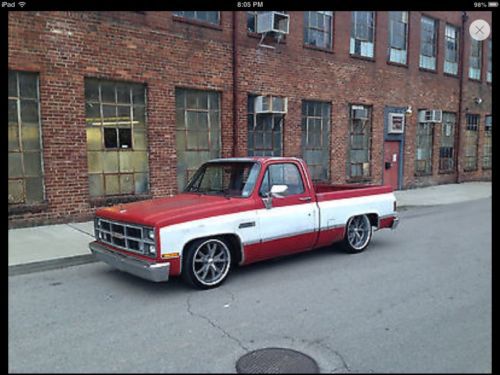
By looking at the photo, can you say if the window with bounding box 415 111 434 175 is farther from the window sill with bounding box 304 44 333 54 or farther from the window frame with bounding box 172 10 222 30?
the window frame with bounding box 172 10 222 30

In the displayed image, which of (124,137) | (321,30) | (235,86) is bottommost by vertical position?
(124,137)

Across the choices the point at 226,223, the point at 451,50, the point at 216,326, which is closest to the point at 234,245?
the point at 226,223

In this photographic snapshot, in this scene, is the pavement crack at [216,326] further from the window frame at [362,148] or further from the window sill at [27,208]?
the window frame at [362,148]

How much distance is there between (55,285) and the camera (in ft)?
17.0

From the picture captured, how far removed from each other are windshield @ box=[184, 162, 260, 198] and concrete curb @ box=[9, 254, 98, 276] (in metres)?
1.84

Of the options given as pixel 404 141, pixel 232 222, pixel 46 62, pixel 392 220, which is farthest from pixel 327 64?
pixel 232 222

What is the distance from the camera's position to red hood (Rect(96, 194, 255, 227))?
4746 mm

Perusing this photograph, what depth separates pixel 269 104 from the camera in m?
11.1

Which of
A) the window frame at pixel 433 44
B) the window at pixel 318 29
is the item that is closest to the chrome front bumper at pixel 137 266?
the window at pixel 318 29

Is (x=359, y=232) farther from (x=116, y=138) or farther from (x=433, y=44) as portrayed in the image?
(x=433, y=44)

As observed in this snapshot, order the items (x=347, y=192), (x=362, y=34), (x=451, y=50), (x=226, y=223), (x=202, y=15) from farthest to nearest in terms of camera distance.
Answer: (x=451, y=50) < (x=362, y=34) < (x=202, y=15) < (x=347, y=192) < (x=226, y=223)

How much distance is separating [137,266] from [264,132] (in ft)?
25.0
